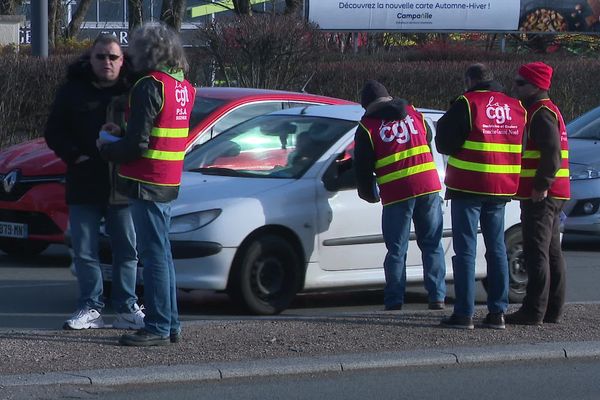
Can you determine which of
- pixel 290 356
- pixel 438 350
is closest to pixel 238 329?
pixel 290 356

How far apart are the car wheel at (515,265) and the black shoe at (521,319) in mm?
1461

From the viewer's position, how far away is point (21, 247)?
12094mm

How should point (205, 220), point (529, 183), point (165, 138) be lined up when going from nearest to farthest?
point (165, 138), point (529, 183), point (205, 220)

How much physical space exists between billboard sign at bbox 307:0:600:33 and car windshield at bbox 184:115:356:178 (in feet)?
74.9

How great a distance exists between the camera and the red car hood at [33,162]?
447 inches

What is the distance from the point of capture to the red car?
11227 millimetres

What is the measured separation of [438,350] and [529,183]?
133cm

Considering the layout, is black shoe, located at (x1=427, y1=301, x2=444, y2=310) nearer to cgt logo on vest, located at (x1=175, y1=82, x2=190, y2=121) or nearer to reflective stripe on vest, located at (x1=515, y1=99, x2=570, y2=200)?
reflective stripe on vest, located at (x1=515, y1=99, x2=570, y2=200)

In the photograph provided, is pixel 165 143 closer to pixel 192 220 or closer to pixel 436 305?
pixel 192 220

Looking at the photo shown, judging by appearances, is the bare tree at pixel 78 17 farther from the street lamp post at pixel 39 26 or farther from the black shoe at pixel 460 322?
the black shoe at pixel 460 322

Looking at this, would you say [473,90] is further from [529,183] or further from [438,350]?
[438,350]

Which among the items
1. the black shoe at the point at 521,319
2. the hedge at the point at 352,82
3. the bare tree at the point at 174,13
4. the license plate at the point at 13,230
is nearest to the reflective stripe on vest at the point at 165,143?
the black shoe at the point at 521,319

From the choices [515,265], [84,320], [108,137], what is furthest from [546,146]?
[84,320]

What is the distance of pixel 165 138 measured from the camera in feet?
22.9
